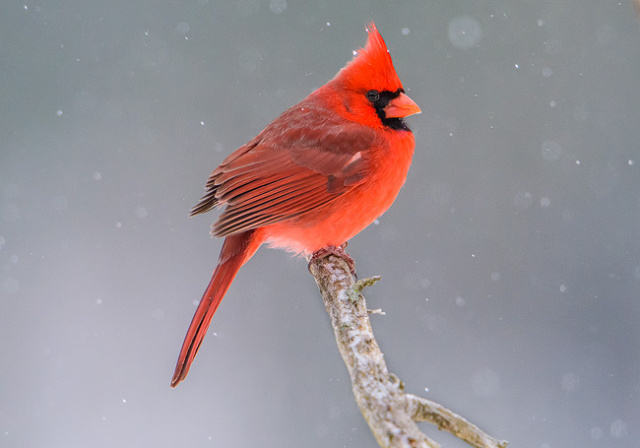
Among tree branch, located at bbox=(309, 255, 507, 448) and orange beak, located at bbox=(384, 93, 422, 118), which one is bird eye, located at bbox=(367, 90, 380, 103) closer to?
orange beak, located at bbox=(384, 93, 422, 118)

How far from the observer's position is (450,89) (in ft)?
11.5

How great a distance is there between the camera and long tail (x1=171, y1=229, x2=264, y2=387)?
1.72 meters

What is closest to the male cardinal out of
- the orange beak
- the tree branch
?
the orange beak

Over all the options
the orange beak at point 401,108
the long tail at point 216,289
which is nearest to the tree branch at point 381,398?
the long tail at point 216,289

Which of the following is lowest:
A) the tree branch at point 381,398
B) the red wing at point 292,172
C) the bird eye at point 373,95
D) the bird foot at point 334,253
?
the tree branch at point 381,398

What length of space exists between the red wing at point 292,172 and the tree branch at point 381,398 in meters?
0.41

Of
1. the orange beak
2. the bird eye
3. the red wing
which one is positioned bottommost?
the red wing

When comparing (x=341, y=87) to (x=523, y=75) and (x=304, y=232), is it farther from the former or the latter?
(x=523, y=75)

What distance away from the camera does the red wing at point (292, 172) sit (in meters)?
2.02

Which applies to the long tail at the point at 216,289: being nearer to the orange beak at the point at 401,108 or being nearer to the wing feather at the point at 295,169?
the wing feather at the point at 295,169

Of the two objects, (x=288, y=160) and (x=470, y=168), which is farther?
(x=470, y=168)

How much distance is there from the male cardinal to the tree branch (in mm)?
376

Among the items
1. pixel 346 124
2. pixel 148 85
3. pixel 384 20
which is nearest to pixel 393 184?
pixel 346 124

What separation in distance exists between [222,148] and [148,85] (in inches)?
22.8
